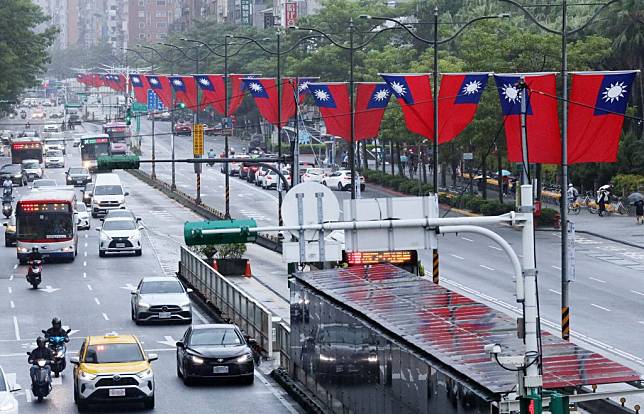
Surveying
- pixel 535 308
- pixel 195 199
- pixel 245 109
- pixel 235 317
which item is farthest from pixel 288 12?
Result: pixel 535 308

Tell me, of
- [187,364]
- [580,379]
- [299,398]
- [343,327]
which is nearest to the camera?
[580,379]

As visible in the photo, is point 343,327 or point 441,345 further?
point 343,327

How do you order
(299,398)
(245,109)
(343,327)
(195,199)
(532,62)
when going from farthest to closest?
(245,109) < (195,199) < (532,62) < (299,398) < (343,327)

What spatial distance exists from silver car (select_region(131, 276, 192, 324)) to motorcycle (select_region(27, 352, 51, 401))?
12896mm

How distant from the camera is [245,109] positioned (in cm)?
17450

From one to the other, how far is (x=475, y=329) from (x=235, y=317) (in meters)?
21.7

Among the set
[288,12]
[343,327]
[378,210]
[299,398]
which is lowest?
[299,398]

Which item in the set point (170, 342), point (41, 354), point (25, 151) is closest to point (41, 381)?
point (41, 354)

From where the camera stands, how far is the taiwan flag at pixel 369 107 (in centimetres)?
5866

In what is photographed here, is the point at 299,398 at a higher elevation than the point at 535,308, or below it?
below

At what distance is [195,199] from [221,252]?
37.4m

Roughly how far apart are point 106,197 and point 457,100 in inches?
1740

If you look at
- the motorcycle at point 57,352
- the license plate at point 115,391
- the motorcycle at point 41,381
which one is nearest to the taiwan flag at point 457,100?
the motorcycle at point 57,352

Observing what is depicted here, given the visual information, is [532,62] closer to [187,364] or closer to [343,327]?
[187,364]
